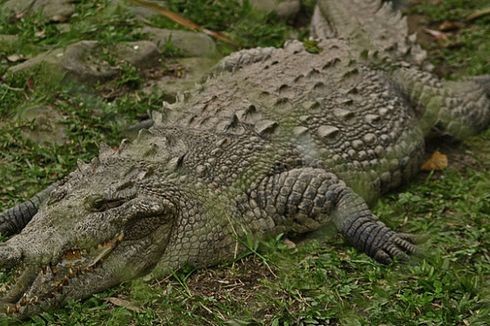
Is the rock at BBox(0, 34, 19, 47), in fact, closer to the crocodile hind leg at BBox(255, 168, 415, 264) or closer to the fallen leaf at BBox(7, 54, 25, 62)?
the fallen leaf at BBox(7, 54, 25, 62)

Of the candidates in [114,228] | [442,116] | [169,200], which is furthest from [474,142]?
[114,228]

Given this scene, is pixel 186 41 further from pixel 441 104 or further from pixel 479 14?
pixel 479 14

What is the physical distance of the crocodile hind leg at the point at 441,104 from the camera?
19.2 ft

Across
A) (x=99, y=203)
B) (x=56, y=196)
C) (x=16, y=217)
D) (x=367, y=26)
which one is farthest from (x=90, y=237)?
(x=367, y=26)

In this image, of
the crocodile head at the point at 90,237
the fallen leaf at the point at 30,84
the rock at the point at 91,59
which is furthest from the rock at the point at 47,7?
the crocodile head at the point at 90,237

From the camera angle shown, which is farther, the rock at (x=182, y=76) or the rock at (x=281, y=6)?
the rock at (x=281, y=6)

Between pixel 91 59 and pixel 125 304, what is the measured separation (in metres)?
2.74

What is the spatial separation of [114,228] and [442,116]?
2725 millimetres

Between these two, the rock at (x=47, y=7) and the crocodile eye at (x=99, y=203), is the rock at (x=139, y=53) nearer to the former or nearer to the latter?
the rock at (x=47, y=7)

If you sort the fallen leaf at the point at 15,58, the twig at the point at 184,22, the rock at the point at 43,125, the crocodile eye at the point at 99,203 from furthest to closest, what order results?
1. the twig at the point at 184,22
2. the fallen leaf at the point at 15,58
3. the rock at the point at 43,125
4. the crocodile eye at the point at 99,203

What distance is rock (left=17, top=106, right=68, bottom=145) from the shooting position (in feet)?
18.3

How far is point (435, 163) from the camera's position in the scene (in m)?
5.71

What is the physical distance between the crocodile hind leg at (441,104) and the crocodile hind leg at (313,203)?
1261 millimetres

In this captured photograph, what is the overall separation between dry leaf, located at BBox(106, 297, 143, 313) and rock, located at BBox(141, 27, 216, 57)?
296cm
